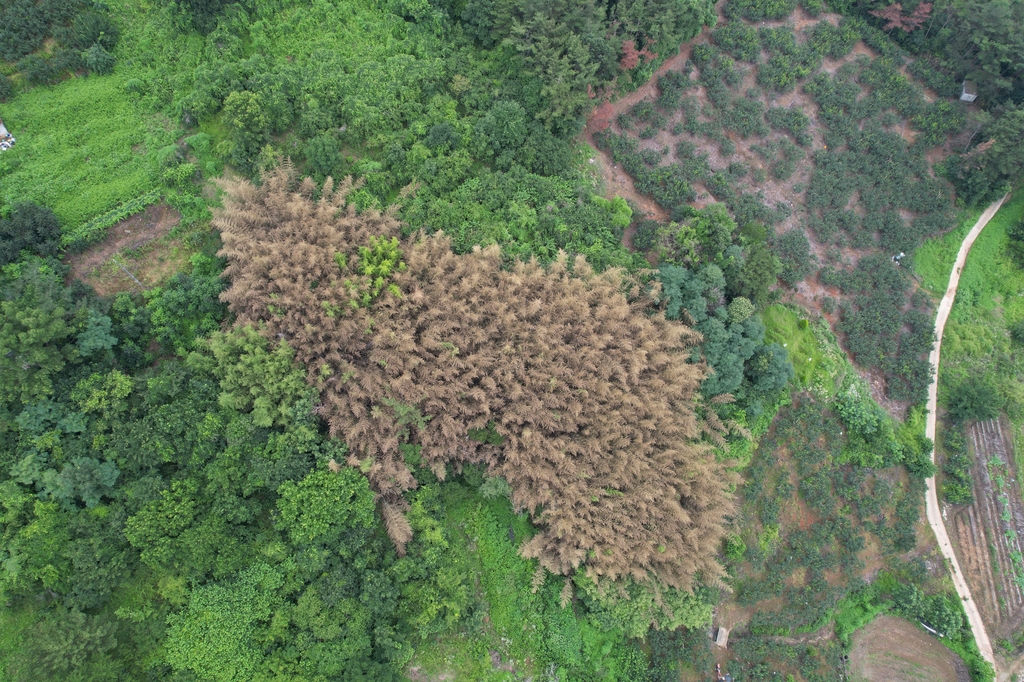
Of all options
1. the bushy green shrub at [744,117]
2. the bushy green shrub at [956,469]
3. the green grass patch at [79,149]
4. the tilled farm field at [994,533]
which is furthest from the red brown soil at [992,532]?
the green grass patch at [79,149]

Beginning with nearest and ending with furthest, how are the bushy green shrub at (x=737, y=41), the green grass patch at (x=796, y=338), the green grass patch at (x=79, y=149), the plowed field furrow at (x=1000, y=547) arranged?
the green grass patch at (x=79, y=149)
the green grass patch at (x=796, y=338)
the plowed field furrow at (x=1000, y=547)
the bushy green shrub at (x=737, y=41)

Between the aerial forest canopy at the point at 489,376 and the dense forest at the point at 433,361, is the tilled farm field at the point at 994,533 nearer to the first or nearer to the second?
the dense forest at the point at 433,361

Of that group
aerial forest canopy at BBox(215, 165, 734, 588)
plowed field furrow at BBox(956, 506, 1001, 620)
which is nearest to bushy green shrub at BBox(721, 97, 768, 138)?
aerial forest canopy at BBox(215, 165, 734, 588)

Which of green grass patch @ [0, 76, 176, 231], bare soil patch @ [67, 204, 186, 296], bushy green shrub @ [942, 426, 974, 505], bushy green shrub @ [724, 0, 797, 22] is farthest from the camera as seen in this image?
bushy green shrub @ [724, 0, 797, 22]

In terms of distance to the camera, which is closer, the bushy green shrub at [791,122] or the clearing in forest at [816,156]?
the clearing in forest at [816,156]

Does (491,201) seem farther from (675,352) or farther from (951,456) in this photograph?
(951,456)

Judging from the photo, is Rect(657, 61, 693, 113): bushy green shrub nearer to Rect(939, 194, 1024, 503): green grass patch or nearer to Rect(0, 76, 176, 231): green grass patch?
Rect(939, 194, 1024, 503): green grass patch

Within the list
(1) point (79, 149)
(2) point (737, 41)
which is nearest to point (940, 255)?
(2) point (737, 41)
